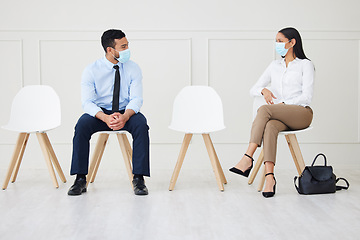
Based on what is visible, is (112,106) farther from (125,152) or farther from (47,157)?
(47,157)

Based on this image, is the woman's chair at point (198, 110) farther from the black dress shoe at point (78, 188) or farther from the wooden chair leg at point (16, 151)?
the wooden chair leg at point (16, 151)

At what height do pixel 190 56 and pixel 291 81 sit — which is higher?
pixel 190 56

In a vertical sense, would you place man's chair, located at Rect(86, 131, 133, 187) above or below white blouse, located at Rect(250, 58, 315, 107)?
below

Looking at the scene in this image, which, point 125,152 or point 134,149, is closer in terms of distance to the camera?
point 134,149

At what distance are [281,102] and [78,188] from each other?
158 cm

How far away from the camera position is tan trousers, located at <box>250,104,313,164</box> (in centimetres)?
294

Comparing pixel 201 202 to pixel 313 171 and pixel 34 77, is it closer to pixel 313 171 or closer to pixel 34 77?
pixel 313 171

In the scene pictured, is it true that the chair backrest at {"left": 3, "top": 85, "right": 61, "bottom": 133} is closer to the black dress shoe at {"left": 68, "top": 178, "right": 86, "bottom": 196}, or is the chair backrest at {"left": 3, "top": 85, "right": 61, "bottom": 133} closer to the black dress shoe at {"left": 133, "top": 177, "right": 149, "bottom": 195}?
the black dress shoe at {"left": 68, "top": 178, "right": 86, "bottom": 196}

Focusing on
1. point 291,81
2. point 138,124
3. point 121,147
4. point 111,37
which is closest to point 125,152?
point 121,147

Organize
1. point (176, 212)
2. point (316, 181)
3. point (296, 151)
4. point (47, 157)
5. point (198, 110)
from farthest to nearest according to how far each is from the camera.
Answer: point (198, 110) → point (47, 157) → point (296, 151) → point (316, 181) → point (176, 212)

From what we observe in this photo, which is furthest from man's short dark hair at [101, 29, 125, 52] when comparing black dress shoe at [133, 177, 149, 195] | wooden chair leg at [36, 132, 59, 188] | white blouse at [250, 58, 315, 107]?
white blouse at [250, 58, 315, 107]

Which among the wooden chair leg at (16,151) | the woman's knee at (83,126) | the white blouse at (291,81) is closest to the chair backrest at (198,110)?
the white blouse at (291,81)

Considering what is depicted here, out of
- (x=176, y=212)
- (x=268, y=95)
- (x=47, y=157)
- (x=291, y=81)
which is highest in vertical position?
(x=291, y=81)

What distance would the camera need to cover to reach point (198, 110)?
345cm
